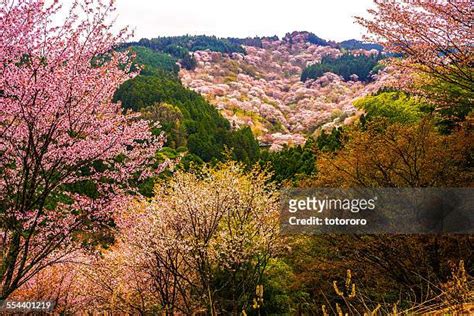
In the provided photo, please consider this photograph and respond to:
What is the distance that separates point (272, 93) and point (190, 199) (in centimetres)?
13801

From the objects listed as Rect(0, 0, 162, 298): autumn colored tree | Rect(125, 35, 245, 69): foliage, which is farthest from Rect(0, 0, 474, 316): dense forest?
Rect(125, 35, 245, 69): foliage

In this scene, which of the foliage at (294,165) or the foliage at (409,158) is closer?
the foliage at (409,158)

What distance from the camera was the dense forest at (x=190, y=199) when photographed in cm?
632

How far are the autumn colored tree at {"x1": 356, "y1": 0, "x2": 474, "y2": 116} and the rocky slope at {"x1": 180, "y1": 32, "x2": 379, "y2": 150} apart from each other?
190 feet

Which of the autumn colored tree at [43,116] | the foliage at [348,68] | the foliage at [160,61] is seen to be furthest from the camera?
the foliage at [160,61]

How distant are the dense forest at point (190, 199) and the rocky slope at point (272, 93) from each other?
179ft

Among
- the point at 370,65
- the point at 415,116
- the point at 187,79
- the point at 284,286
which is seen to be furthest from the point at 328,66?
the point at 284,286

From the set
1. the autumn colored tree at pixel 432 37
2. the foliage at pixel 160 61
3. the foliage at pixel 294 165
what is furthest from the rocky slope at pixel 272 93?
the autumn colored tree at pixel 432 37

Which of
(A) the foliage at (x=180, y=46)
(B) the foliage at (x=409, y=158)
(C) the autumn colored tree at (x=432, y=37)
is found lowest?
(B) the foliage at (x=409, y=158)

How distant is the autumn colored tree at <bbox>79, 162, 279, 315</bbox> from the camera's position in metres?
11.0

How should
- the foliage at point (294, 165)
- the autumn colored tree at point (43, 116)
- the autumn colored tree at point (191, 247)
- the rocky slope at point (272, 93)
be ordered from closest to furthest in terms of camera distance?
the autumn colored tree at point (43, 116) < the autumn colored tree at point (191, 247) < the foliage at point (294, 165) < the rocky slope at point (272, 93)

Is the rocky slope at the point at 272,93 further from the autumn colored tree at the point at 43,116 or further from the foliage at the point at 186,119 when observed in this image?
the autumn colored tree at the point at 43,116

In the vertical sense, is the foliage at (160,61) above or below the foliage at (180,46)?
below

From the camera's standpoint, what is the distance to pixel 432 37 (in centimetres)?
767
